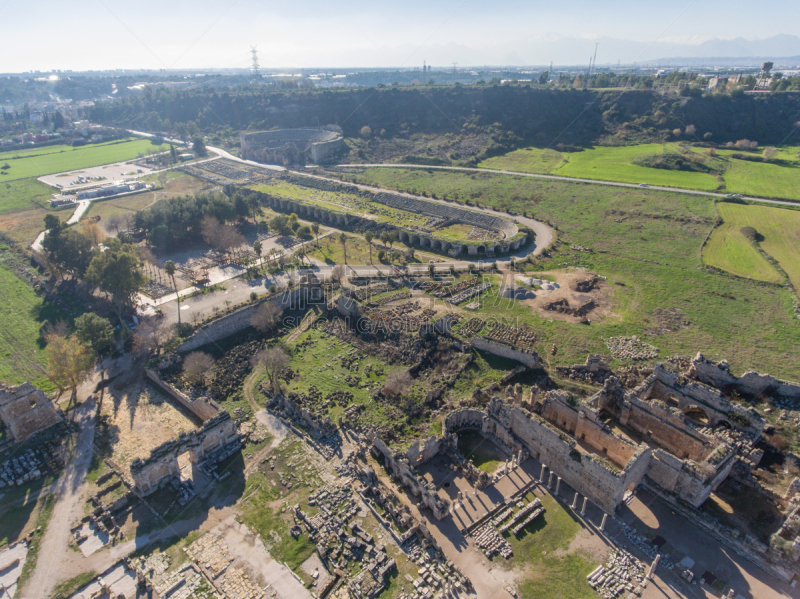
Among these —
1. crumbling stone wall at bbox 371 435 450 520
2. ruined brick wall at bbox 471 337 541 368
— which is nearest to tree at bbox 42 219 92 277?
crumbling stone wall at bbox 371 435 450 520

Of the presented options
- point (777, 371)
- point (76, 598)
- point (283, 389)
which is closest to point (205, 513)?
point (76, 598)

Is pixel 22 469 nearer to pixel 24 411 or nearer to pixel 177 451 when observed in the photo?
pixel 24 411

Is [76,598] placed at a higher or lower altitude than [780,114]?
lower

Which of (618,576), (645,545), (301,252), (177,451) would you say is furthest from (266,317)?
(645,545)

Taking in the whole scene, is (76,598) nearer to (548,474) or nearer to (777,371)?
(548,474)

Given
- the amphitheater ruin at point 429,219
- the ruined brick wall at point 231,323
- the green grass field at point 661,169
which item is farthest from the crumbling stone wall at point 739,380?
the green grass field at point 661,169

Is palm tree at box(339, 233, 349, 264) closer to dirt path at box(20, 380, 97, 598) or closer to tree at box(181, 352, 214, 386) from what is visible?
tree at box(181, 352, 214, 386)

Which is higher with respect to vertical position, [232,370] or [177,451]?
[177,451]
